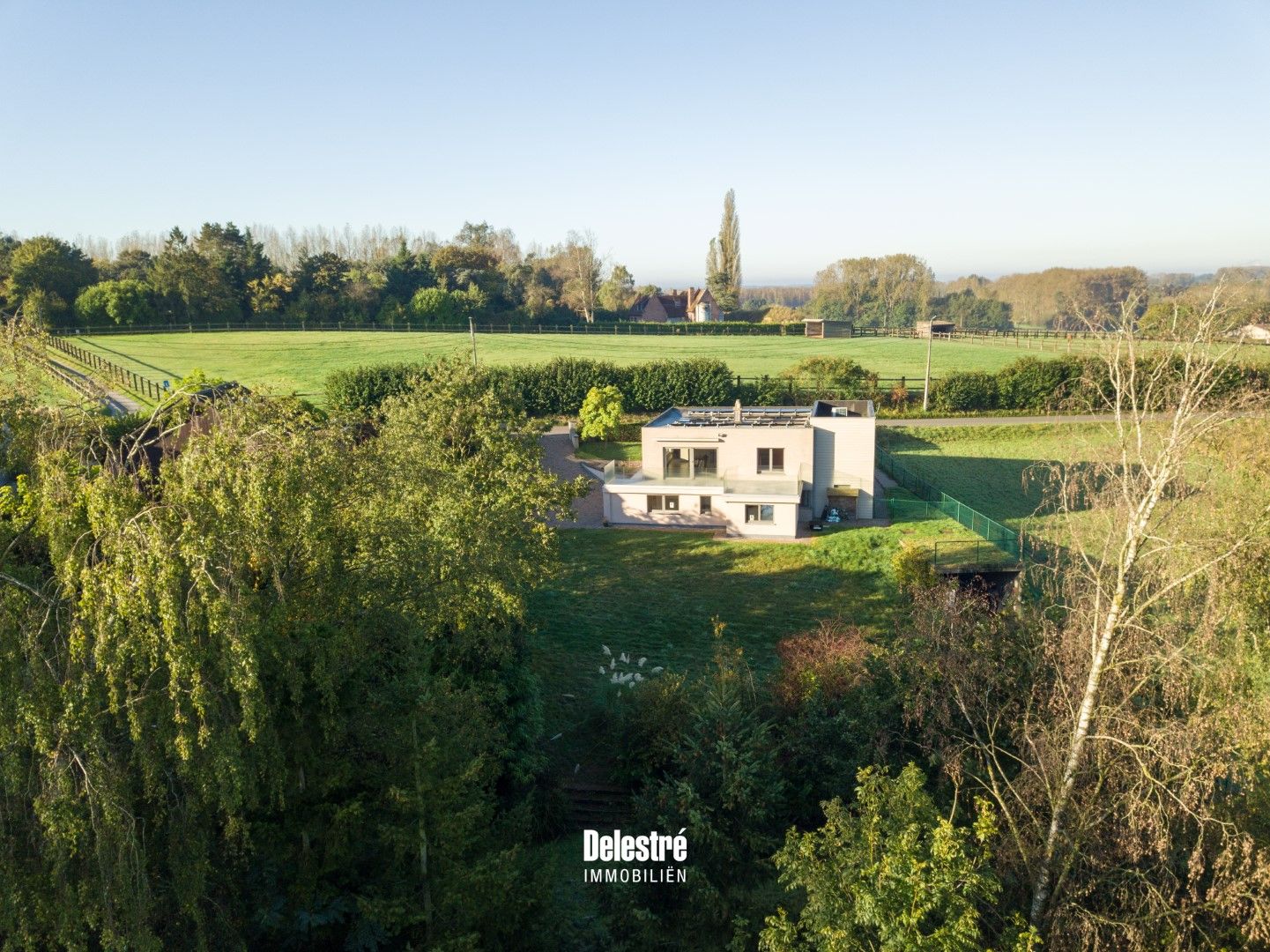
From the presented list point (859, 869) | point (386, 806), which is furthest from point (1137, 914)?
point (386, 806)

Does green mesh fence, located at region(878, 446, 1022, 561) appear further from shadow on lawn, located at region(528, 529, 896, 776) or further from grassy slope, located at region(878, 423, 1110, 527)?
shadow on lawn, located at region(528, 529, 896, 776)

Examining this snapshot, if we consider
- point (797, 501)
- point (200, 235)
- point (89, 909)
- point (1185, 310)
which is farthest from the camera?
point (200, 235)

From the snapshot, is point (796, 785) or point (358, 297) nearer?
point (796, 785)

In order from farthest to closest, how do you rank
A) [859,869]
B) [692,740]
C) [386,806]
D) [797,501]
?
[797,501], [692,740], [386,806], [859,869]

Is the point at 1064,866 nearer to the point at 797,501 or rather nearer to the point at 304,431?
the point at 304,431

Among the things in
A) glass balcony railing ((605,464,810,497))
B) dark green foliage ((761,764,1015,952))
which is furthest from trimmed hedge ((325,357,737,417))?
dark green foliage ((761,764,1015,952))

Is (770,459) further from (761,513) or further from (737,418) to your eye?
(737,418)

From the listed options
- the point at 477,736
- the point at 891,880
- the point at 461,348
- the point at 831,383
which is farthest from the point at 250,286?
the point at 891,880
